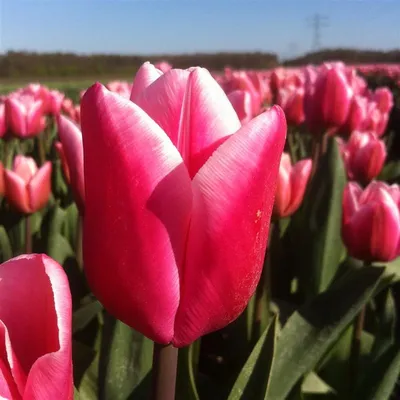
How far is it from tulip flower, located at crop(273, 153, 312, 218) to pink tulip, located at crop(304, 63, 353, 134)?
2.33ft

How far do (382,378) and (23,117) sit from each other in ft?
6.94

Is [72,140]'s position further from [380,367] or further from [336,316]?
[380,367]

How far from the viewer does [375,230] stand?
3.57 ft

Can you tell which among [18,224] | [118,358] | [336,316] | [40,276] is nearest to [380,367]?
[336,316]

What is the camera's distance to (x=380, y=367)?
3.07ft

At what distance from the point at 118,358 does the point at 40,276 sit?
0.46m

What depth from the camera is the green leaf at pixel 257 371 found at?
72 cm

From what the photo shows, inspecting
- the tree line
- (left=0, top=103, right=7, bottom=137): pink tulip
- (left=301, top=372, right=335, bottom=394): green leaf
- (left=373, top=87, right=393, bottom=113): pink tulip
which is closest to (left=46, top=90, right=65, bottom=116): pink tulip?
(left=0, top=103, right=7, bottom=137): pink tulip

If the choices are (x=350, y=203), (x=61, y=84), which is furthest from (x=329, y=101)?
(x=61, y=84)

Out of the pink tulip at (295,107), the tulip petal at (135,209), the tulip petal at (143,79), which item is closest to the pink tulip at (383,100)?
the pink tulip at (295,107)

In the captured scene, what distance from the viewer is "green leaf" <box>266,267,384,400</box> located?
0.84 meters

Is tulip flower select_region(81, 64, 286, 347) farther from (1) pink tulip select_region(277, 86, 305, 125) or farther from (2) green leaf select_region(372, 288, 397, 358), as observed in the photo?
(1) pink tulip select_region(277, 86, 305, 125)

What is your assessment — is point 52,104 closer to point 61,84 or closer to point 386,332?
point 386,332

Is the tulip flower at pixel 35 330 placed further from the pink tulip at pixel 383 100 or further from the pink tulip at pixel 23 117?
the pink tulip at pixel 383 100
